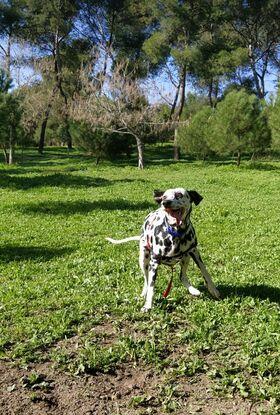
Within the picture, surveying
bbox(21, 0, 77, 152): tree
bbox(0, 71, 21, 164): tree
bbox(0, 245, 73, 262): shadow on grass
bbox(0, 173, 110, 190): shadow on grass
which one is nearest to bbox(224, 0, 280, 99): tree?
bbox(21, 0, 77, 152): tree

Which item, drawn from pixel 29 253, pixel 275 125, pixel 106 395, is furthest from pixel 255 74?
pixel 106 395

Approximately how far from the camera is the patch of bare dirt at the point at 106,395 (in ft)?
14.6

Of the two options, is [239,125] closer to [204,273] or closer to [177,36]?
[177,36]

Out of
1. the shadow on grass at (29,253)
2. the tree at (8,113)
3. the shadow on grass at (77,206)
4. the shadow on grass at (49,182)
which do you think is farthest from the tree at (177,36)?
the shadow on grass at (29,253)

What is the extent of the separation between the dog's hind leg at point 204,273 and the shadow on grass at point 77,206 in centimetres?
918

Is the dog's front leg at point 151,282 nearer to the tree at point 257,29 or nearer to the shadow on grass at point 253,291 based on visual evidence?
the shadow on grass at point 253,291

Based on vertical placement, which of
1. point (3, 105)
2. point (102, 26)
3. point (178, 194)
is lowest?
point (178, 194)

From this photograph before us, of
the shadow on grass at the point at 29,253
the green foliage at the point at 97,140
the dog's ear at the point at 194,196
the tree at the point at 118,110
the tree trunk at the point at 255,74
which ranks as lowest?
the shadow on grass at the point at 29,253

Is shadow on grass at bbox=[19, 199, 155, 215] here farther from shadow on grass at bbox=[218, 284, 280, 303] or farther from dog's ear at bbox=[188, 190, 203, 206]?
dog's ear at bbox=[188, 190, 203, 206]

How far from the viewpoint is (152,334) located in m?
5.84

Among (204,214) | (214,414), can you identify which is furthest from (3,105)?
(214,414)

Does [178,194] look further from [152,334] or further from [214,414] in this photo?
[214,414]

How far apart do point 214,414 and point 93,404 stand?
4.03 feet

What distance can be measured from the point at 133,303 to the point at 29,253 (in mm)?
4282
